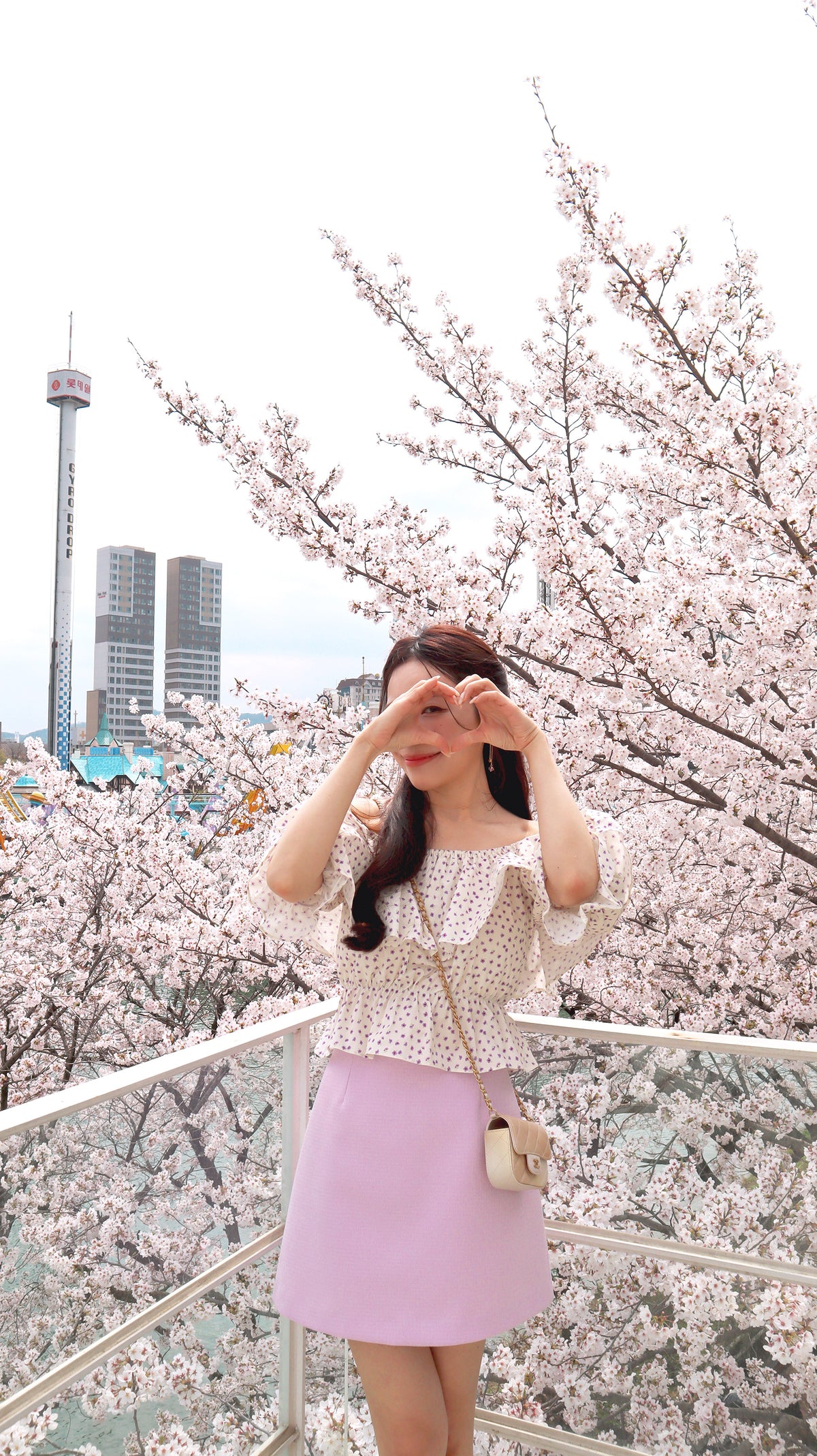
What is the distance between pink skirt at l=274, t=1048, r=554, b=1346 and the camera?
1158 mm

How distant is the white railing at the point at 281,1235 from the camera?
1141 mm

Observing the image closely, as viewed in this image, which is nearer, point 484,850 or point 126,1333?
point 126,1333

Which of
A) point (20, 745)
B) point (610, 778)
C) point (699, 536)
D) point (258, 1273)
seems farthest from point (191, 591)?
point (258, 1273)

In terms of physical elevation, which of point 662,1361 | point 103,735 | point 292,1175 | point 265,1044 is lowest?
point 103,735

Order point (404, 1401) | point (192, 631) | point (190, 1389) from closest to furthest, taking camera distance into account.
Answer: point (404, 1401), point (190, 1389), point (192, 631)

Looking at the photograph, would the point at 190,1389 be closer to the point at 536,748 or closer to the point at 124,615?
the point at 536,748

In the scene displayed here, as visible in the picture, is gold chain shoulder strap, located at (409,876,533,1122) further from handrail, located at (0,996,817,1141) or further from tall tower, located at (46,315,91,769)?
tall tower, located at (46,315,91,769)

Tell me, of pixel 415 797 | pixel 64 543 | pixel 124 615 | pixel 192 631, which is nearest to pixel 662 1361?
pixel 415 797

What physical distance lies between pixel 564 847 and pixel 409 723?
0.29 metres

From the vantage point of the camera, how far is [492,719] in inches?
51.3

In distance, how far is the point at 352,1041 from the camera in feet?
4.17

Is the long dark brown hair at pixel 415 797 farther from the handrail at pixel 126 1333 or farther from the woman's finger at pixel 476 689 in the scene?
the handrail at pixel 126 1333

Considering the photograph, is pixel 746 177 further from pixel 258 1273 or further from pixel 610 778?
pixel 258 1273

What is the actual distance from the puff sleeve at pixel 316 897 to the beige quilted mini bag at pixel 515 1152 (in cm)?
34
